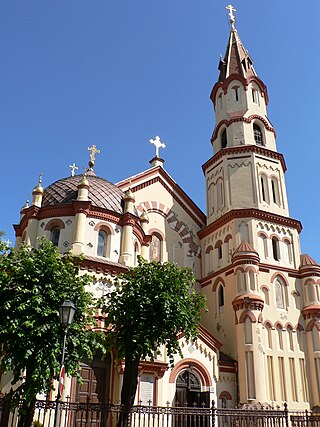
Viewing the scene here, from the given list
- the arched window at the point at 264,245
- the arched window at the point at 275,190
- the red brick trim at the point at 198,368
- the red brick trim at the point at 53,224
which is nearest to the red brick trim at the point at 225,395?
the red brick trim at the point at 198,368

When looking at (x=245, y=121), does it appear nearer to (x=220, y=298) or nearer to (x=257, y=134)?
(x=257, y=134)

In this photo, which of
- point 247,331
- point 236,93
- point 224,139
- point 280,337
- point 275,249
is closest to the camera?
point 247,331

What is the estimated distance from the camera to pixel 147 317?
19234 millimetres

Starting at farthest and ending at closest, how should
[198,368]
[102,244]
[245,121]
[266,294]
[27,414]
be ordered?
[245,121] < [266,294] < [102,244] < [198,368] < [27,414]

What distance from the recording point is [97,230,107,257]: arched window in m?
26.4

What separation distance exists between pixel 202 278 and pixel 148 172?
886 centimetres

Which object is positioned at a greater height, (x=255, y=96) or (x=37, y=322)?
(x=255, y=96)

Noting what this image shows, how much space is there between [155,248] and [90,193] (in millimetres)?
6996

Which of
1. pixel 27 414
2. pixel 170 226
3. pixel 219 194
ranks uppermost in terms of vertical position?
pixel 219 194

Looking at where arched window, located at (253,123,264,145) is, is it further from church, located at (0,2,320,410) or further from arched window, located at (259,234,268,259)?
arched window, located at (259,234,268,259)

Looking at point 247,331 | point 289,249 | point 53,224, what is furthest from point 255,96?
point 53,224

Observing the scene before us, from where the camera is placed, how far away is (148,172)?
34.7 meters

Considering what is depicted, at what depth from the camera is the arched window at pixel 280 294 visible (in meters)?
28.8

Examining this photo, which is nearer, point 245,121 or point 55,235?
point 55,235
